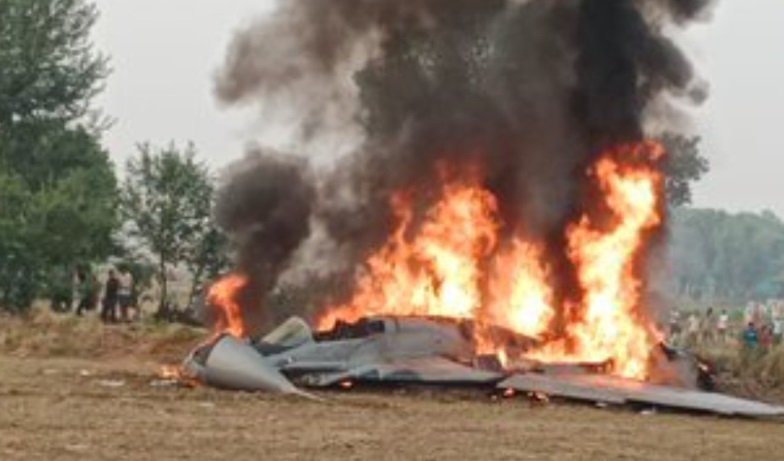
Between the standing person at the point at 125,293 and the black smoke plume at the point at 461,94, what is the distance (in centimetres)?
795

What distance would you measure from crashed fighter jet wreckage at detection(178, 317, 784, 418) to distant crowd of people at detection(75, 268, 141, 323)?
14.9 meters

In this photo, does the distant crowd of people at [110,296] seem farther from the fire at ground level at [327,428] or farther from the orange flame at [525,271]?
the fire at ground level at [327,428]

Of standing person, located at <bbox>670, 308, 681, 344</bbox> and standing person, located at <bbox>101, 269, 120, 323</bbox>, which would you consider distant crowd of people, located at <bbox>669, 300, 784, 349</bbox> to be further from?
standing person, located at <bbox>101, 269, 120, 323</bbox>

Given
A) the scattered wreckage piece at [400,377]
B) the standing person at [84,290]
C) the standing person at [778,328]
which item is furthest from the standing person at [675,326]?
the scattered wreckage piece at [400,377]

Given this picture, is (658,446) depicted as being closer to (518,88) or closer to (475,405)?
(475,405)

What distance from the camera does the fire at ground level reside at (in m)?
14.5

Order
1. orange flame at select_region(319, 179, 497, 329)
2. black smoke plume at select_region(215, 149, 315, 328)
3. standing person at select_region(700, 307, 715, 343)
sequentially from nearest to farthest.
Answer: orange flame at select_region(319, 179, 497, 329) < black smoke plume at select_region(215, 149, 315, 328) < standing person at select_region(700, 307, 715, 343)

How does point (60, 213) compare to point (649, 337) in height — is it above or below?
above

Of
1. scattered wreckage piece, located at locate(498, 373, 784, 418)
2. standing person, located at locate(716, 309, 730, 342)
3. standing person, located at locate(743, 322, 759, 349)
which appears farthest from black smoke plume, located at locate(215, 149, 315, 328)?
standing person, located at locate(716, 309, 730, 342)

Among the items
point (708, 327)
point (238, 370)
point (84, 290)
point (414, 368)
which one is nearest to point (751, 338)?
A: point (708, 327)

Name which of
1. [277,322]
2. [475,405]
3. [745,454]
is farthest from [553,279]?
[745,454]

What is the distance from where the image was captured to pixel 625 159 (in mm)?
28156

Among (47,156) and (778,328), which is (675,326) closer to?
(778,328)

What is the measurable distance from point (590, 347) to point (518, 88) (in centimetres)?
643
